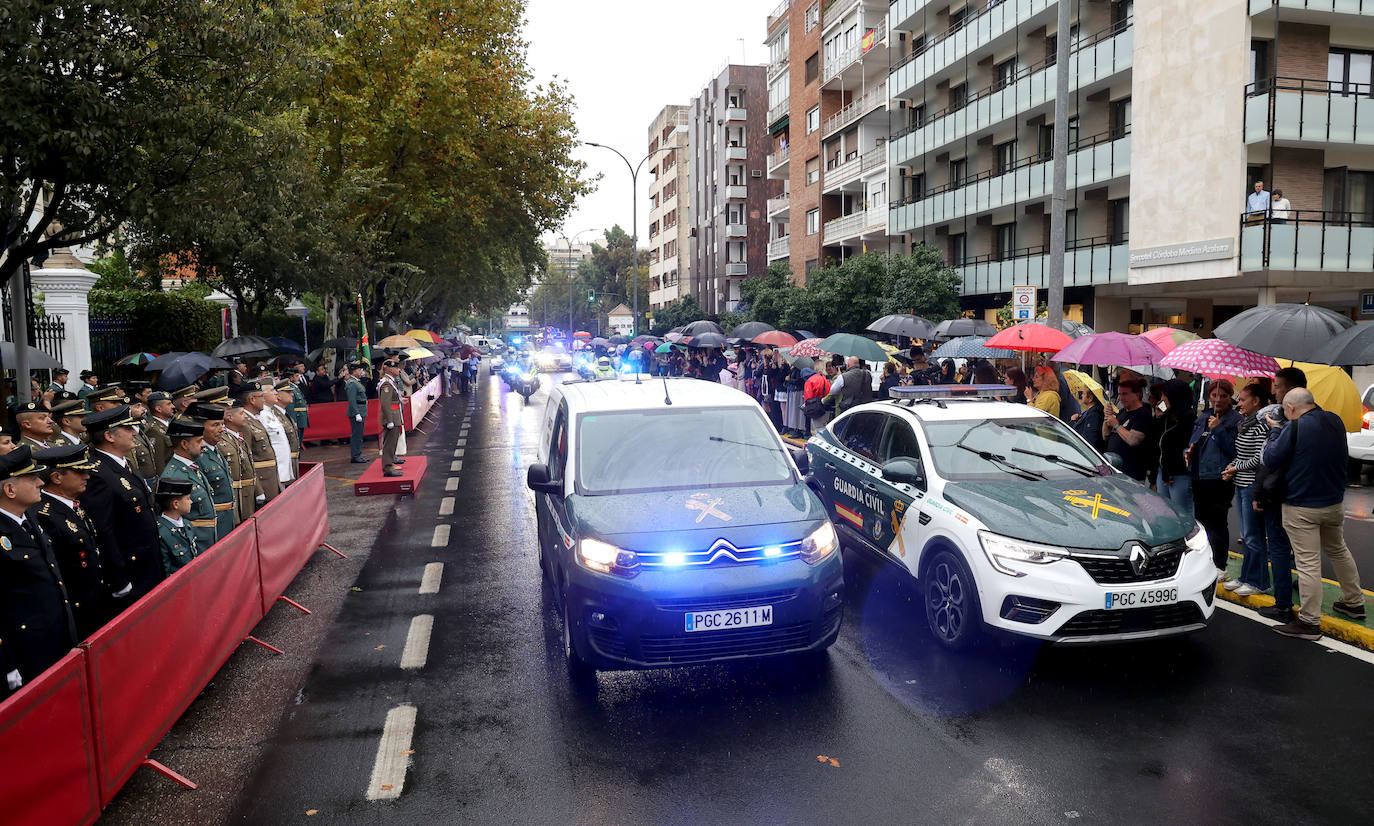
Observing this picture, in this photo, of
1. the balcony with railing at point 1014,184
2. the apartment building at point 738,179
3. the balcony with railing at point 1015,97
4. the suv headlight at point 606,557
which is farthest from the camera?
the apartment building at point 738,179

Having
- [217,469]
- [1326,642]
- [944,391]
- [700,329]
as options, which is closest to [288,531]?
[217,469]

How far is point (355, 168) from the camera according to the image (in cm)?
2447

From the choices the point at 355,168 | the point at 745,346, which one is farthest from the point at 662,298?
the point at 355,168

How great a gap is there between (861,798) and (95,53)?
34.7 feet

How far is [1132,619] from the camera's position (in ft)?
19.6

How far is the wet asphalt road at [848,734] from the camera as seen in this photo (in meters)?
4.57

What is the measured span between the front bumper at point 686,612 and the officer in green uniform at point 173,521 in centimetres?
287

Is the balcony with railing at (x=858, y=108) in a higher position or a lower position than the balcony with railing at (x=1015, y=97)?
higher

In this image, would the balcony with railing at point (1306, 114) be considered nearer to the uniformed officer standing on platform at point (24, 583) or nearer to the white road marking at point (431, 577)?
the white road marking at point (431, 577)

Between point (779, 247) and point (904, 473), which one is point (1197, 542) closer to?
point (904, 473)

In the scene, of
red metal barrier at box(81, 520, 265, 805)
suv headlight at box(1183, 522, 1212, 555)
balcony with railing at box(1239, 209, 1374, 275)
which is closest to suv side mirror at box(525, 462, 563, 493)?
red metal barrier at box(81, 520, 265, 805)

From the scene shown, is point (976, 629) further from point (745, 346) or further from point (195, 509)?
point (745, 346)

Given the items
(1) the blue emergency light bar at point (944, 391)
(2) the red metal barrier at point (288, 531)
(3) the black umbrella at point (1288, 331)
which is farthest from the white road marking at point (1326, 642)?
(2) the red metal barrier at point (288, 531)

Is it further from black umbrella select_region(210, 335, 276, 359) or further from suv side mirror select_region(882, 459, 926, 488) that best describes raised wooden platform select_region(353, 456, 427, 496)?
suv side mirror select_region(882, 459, 926, 488)
